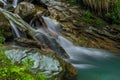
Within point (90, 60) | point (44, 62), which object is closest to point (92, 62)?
point (90, 60)

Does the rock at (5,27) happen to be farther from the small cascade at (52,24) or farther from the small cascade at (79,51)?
the small cascade at (52,24)

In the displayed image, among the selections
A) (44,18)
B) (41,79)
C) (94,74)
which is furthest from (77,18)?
(41,79)

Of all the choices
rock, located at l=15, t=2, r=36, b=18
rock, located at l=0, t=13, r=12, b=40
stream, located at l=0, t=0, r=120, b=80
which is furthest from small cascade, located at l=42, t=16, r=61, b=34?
rock, located at l=0, t=13, r=12, b=40

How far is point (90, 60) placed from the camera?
14.6m

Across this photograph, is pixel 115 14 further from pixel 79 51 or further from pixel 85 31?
pixel 79 51

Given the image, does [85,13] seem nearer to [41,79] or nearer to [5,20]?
[5,20]

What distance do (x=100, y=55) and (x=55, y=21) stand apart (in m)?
3.73

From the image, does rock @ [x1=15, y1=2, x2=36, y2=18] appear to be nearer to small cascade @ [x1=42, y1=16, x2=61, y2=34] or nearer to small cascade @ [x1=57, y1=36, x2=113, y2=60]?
small cascade @ [x1=42, y1=16, x2=61, y2=34]

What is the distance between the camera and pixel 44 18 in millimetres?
17703

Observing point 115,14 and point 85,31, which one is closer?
point 85,31

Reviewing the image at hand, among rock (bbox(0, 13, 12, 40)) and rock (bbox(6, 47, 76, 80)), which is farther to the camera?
rock (bbox(0, 13, 12, 40))

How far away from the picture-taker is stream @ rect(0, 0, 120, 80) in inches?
466

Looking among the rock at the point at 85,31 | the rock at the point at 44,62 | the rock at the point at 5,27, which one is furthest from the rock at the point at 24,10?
the rock at the point at 44,62

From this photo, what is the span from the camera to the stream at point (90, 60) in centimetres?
1184
